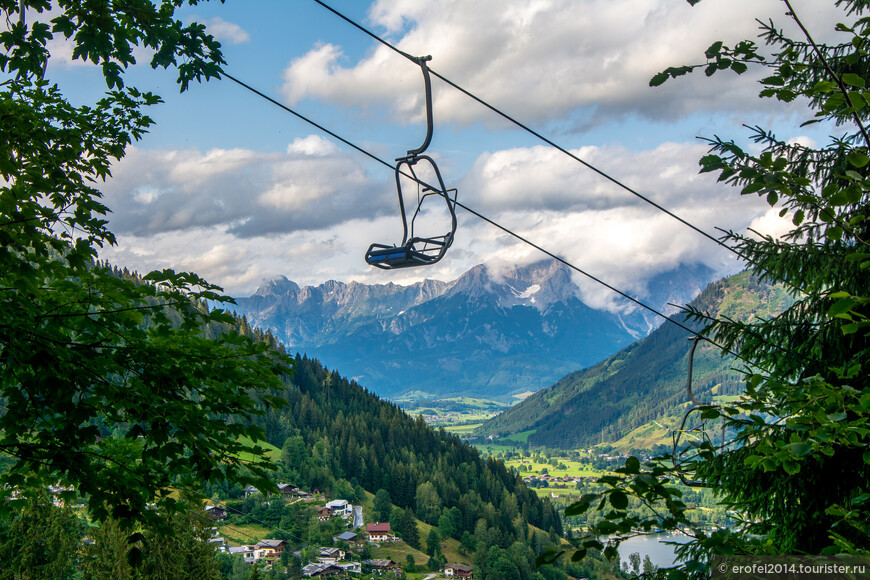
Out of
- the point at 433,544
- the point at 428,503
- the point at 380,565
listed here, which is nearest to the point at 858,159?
the point at 380,565

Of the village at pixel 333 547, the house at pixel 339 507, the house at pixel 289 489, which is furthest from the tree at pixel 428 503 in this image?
the house at pixel 289 489

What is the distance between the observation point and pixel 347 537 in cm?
12144

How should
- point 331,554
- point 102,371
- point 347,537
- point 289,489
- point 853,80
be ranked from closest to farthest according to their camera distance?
point 853,80
point 102,371
point 331,554
point 347,537
point 289,489

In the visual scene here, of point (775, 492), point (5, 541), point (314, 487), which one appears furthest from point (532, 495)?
point (775, 492)

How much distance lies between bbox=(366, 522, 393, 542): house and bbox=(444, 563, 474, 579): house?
1578 cm

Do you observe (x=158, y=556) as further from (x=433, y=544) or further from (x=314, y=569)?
(x=433, y=544)

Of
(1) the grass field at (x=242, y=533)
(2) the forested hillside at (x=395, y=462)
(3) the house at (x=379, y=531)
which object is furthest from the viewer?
(2) the forested hillside at (x=395, y=462)

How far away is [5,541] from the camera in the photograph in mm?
32094

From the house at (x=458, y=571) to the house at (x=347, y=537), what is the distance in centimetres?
1748

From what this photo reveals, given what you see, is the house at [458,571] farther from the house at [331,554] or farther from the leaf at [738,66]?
the leaf at [738,66]

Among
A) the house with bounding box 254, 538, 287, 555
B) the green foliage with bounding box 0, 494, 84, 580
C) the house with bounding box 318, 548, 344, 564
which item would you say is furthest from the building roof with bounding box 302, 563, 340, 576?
the green foliage with bounding box 0, 494, 84, 580

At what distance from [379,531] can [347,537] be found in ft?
27.8

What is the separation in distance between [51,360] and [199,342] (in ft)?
4.07

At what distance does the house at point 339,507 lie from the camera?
5177 inches
